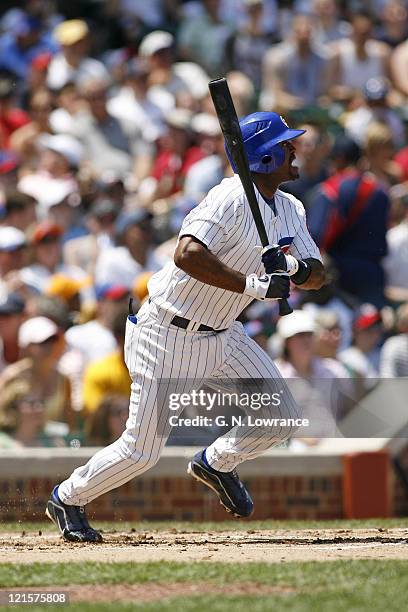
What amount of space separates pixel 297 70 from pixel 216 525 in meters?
6.71

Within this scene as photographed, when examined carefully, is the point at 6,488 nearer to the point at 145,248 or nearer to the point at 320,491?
the point at 320,491

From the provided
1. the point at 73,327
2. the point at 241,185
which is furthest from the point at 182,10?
the point at 241,185

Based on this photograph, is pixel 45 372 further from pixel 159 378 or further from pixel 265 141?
pixel 265 141

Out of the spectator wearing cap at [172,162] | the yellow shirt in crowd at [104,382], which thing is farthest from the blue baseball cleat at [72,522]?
the spectator wearing cap at [172,162]

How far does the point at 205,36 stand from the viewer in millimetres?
14719

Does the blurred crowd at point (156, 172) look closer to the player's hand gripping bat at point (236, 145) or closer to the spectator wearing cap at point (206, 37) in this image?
the spectator wearing cap at point (206, 37)

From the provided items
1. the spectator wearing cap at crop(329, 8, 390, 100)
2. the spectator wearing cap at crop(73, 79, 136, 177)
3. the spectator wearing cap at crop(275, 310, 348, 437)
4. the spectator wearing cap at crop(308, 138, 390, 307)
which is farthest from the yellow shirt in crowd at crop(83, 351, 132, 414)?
the spectator wearing cap at crop(329, 8, 390, 100)

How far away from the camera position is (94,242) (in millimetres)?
11633

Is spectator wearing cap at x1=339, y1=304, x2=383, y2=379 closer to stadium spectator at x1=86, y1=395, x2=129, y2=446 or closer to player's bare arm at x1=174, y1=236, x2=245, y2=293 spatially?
stadium spectator at x1=86, y1=395, x2=129, y2=446

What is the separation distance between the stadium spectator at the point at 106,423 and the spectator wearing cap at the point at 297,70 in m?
5.26

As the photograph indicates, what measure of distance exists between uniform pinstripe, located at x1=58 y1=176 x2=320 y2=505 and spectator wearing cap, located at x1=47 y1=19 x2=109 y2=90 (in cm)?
712

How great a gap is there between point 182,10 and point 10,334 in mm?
6387

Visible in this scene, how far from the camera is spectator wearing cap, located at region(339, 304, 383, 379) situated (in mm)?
10742

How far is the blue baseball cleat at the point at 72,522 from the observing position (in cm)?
706
